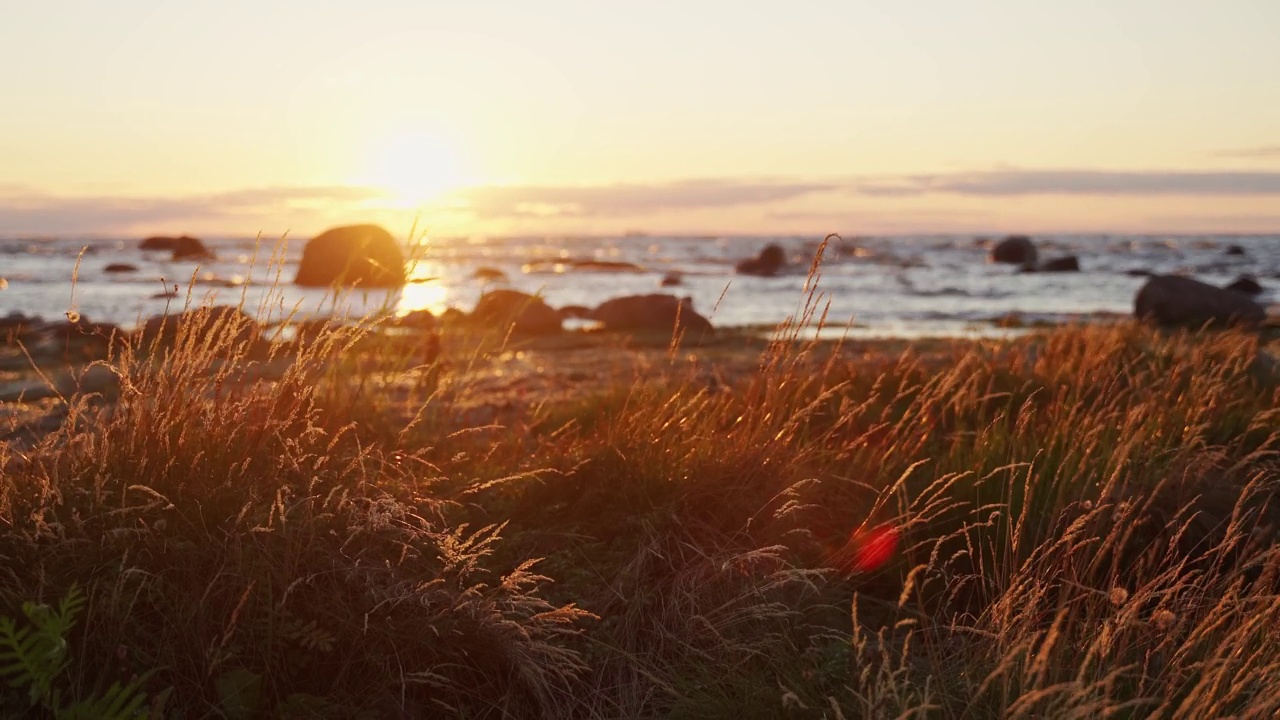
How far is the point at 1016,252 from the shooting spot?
185 feet

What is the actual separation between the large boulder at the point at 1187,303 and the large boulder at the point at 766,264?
2740 centimetres

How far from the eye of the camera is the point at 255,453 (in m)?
3.58

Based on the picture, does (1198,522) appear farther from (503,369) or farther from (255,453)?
(503,369)

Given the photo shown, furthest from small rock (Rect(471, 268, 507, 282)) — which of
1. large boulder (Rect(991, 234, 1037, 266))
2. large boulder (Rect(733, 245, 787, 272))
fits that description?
large boulder (Rect(991, 234, 1037, 266))

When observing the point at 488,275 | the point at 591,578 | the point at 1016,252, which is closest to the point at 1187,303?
the point at 591,578

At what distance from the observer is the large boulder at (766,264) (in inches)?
1897

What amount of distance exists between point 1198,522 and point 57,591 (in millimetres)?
4574

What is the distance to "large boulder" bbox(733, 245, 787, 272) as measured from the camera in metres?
48.2

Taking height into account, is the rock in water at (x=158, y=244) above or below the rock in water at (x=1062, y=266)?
above

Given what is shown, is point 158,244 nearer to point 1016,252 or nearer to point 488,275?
point 488,275

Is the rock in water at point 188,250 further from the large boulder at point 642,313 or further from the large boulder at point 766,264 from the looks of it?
the large boulder at point 642,313

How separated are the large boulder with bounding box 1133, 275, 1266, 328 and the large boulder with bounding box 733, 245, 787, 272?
27.4 meters

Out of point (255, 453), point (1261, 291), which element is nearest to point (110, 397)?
point (255, 453)

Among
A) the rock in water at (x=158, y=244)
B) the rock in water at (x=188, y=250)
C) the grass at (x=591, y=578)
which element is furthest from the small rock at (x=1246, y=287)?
the rock in water at (x=158, y=244)
